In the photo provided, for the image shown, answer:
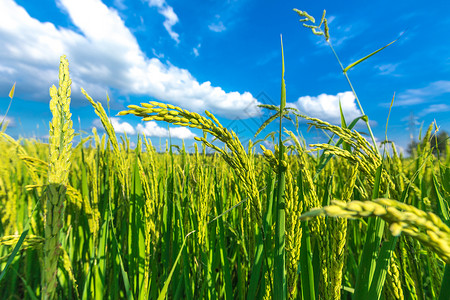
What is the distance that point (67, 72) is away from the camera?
66 centimetres

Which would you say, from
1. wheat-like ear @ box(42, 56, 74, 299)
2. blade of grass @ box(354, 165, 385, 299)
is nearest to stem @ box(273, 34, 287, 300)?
blade of grass @ box(354, 165, 385, 299)

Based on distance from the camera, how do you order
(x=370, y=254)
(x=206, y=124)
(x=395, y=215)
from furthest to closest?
(x=370, y=254) → (x=206, y=124) → (x=395, y=215)

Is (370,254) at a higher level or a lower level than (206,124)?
lower

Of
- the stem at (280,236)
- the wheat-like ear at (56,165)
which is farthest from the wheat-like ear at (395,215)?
the wheat-like ear at (56,165)

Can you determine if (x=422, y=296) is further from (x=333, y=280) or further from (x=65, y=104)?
(x=65, y=104)

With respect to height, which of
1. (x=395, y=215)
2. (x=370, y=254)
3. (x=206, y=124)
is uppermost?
(x=206, y=124)

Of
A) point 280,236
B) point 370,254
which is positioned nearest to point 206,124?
point 280,236

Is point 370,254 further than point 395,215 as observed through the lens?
Yes

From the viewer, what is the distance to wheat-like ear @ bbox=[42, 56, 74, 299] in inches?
24.7

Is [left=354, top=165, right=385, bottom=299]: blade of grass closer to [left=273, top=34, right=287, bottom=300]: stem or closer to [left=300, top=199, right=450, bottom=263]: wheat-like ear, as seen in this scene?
[left=273, top=34, right=287, bottom=300]: stem

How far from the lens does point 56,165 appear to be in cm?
64

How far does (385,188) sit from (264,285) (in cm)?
65

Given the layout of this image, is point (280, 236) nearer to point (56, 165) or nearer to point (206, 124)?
point (206, 124)

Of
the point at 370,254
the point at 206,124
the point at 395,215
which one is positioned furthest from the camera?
the point at 370,254
